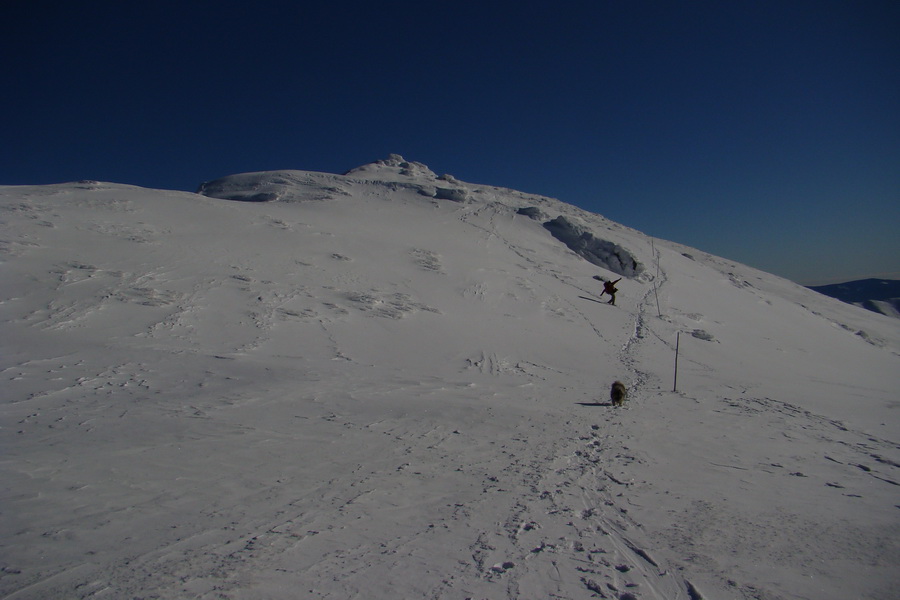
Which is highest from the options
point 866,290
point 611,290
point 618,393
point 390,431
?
point 866,290

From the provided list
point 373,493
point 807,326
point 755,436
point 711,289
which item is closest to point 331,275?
point 373,493

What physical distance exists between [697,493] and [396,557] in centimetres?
438

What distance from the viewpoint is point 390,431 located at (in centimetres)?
840

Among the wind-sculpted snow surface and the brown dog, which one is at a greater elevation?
the wind-sculpted snow surface

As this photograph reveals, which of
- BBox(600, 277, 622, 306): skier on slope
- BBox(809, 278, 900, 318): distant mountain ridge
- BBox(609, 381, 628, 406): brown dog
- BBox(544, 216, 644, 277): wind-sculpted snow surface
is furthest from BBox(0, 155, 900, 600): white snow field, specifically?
BBox(809, 278, 900, 318): distant mountain ridge

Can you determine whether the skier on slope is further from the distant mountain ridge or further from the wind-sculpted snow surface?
the distant mountain ridge

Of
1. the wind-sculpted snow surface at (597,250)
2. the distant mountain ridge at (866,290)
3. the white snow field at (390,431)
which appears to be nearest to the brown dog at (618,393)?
the white snow field at (390,431)

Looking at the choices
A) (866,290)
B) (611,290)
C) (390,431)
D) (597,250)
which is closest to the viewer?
(390,431)

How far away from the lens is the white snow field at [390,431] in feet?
15.3

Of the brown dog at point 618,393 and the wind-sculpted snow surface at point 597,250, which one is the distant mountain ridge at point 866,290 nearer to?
the wind-sculpted snow surface at point 597,250

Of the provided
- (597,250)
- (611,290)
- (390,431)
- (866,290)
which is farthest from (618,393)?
(866,290)

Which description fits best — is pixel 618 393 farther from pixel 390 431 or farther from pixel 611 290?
pixel 611 290

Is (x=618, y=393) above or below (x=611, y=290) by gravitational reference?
below

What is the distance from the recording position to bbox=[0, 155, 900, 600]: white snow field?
468 centimetres
